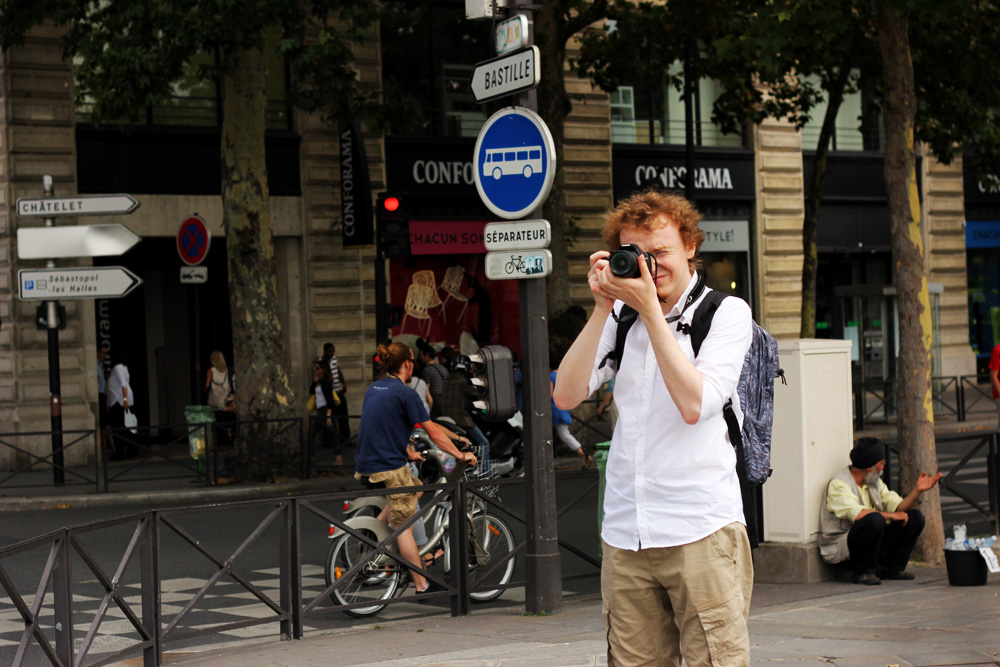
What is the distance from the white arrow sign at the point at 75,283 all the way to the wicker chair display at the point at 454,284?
8633 mm

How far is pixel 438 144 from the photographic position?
23406mm

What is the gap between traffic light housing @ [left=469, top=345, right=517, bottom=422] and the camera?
8.01 metres

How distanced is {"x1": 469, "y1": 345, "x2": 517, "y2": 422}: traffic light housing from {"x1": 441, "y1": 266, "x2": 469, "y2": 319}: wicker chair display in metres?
15.9

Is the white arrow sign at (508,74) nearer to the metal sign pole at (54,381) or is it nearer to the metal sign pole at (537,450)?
the metal sign pole at (537,450)

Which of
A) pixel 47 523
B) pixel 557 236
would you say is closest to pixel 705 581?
pixel 47 523

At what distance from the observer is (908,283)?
9930mm

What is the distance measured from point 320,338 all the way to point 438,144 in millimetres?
4202

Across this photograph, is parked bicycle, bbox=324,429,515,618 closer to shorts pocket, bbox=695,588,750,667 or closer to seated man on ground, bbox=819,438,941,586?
seated man on ground, bbox=819,438,941,586

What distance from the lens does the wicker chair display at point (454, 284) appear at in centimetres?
2397

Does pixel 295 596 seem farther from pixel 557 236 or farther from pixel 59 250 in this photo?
pixel 557 236

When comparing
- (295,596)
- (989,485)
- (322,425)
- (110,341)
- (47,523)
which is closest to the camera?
(295,596)

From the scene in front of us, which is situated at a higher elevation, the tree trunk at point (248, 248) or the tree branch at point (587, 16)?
the tree branch at point (587, 16)

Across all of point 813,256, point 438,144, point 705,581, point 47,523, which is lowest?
point 47,523

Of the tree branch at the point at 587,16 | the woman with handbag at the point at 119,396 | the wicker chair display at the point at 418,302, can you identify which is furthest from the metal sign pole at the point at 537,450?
the wicker chair display at the point at 418,302
